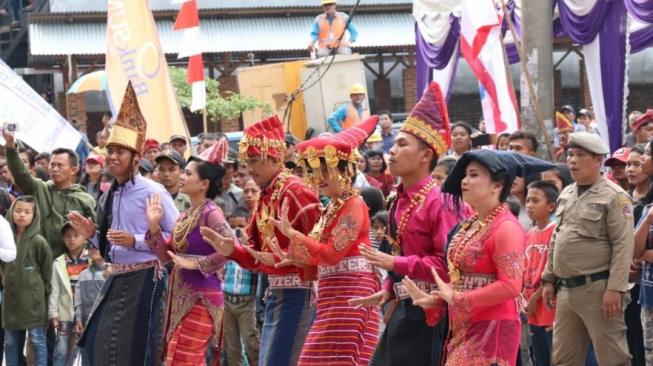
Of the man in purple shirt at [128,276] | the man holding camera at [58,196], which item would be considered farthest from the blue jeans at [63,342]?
the man in purple shirt at [128,276]

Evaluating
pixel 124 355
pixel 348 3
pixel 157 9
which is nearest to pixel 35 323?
pixel 124 355

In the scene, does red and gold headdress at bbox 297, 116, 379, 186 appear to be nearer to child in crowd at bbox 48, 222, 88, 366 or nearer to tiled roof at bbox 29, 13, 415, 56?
child in crowd at bbox 48, 222, 88, 366

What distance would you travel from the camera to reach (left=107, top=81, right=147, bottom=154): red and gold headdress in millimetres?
9266

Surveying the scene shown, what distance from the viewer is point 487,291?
6.39 m

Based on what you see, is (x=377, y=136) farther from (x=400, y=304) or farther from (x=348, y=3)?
(x=348, y=3)

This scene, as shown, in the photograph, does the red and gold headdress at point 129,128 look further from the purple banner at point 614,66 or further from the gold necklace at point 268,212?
the purple banner at point 614,66

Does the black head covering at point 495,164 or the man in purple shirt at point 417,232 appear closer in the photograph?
the black head covering at point 495,164

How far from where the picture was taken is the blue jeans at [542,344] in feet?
32.6

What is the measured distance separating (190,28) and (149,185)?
8.04m

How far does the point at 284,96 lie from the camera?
18.2 metres

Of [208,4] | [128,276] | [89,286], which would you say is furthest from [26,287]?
[208,4]

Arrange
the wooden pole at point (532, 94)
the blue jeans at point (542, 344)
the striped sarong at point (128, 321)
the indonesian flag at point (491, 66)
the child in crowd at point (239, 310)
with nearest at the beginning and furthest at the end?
the striped sarong at point (128, 321), the blue jeans at point (542, 344), the child in crowd at point (239, 310), the wooden pole at point (532, 94), the indonesian flag at point (491, 66)

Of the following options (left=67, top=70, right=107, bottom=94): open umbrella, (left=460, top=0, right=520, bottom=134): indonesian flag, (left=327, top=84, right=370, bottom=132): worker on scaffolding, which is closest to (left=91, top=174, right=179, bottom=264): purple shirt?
(left=460, top=0, right=520, bottom=134): indonesian flag

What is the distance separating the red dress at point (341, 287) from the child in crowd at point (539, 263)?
236 cm
